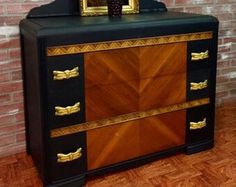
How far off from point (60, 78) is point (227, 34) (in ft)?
6.07

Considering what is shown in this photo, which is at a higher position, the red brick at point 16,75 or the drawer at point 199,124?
the red brick at point 16,75

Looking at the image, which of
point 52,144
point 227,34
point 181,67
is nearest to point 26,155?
point 52,144

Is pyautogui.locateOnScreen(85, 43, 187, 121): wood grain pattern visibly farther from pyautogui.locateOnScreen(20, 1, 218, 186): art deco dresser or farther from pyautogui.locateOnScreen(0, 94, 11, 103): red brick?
pyautogui.locateOnScreen(0, 94, 11, 103): red brick

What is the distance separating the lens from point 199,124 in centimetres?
232

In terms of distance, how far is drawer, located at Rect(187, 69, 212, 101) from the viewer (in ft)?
7.30

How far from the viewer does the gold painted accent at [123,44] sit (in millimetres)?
1777

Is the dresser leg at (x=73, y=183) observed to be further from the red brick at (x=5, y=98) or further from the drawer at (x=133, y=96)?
the red brick at (x=5, y=98)

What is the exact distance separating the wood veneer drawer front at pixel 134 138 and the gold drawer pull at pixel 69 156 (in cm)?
6

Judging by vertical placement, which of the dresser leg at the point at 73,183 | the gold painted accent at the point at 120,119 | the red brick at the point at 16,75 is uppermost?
the red brick at the point at 16,75

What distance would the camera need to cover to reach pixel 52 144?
73.9 inches

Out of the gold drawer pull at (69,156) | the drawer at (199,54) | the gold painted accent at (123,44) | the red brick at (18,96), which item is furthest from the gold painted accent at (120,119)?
the red brick at (18,96)

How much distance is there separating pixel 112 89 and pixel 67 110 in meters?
0.28

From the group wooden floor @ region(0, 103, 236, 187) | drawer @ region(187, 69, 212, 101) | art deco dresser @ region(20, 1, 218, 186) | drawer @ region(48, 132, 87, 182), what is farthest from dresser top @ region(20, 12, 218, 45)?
wooden floor @ region(0, 103, 236, 187)

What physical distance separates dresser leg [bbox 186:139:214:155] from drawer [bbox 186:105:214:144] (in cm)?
3
